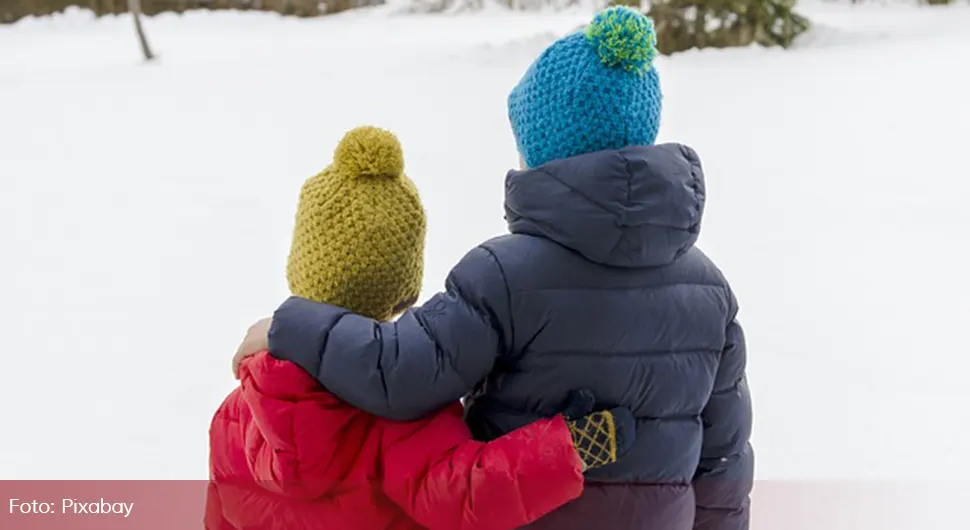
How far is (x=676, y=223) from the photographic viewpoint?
3.43 ft

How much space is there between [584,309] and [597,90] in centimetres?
24

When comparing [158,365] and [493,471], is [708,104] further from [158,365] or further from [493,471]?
[493,471]

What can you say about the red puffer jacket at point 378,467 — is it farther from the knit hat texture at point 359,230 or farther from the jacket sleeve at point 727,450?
the jacket sleeve at point 727,450

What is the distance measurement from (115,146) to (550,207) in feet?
9.39

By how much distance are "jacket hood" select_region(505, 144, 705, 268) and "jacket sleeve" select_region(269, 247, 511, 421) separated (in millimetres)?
88

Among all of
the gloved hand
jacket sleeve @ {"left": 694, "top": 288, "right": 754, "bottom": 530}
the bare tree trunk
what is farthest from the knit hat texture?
the bare tree trunk

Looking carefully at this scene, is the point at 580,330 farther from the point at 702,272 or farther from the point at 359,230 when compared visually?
the point at 359,230

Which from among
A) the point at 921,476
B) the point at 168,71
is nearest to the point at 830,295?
the point at 921,476

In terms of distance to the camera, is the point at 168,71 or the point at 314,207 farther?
the point at 168,71

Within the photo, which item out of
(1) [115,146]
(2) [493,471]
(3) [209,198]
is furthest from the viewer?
(1) [115,146]

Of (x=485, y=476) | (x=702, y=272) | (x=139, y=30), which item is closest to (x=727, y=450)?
(x=702, y=272)

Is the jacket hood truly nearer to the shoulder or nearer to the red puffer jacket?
the shoulder

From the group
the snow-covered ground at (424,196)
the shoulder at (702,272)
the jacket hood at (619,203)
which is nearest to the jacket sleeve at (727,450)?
the shoulder at (702,272)

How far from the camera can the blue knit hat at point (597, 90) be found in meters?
1.07
